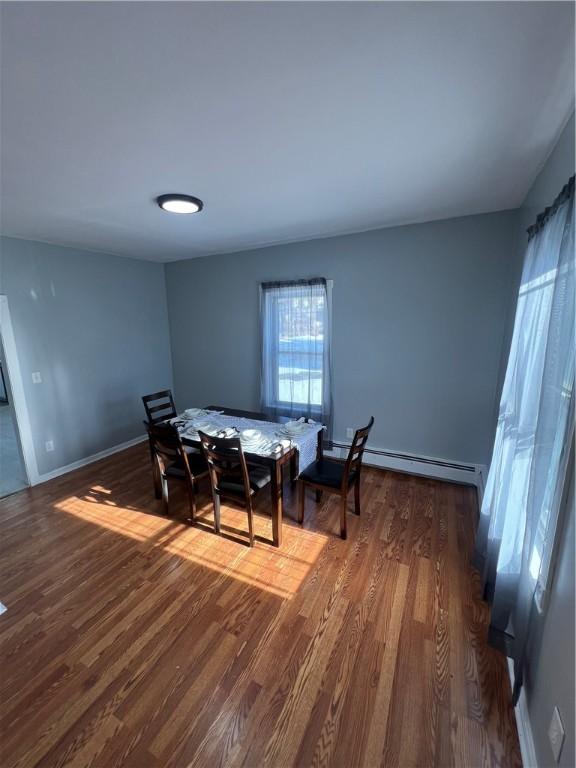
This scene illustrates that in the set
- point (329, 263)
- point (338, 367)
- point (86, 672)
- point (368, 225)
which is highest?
point (368, 225)

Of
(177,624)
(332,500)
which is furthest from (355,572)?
(177,624)

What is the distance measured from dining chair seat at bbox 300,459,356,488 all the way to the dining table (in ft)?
0.18

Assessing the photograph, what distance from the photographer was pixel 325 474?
246 centimetres

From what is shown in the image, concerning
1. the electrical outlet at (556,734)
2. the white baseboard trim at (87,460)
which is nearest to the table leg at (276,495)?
the electrical outlet at (556,734)

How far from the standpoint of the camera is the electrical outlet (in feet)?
2.98

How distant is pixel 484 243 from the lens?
2643 mm

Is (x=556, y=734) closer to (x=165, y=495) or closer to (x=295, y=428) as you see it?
(x=295, y=428)

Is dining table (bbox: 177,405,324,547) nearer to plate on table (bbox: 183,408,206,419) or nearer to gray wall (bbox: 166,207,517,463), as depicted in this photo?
plate on table (bbox: 183,408,206,419)

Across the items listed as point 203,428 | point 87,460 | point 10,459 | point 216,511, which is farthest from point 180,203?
point 10,459

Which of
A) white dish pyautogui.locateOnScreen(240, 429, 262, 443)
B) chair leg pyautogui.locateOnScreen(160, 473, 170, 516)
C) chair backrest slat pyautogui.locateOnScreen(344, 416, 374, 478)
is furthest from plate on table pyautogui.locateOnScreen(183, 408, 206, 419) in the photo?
chair backrest slat pyautogui.locateOnScreen(344, 416, 374, 478)

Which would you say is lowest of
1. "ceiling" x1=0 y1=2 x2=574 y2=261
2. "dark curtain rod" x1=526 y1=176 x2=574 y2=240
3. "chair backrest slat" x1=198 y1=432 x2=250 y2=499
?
"chair backrest slat" x1=198 y1=432 x2=250 y2=499

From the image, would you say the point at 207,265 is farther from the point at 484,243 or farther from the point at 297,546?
the point at 297,546

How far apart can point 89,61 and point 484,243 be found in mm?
2888

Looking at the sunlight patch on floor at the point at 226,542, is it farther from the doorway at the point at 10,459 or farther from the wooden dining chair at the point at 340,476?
the doorway at the point at 10,459
